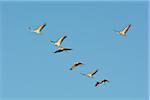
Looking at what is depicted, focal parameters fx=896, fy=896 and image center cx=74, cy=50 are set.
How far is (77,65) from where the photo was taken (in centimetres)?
7306

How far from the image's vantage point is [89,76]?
7338cm

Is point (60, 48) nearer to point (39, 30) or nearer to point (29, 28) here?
point (39, 30)

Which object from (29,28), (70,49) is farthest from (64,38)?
(29,28)

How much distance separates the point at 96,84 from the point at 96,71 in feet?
7.21

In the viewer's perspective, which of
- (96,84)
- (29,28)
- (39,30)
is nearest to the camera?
(29,28)

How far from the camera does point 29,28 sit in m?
64.6

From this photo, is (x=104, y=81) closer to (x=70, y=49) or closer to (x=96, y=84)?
(x=96, y=84)

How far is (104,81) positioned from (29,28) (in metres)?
13.8

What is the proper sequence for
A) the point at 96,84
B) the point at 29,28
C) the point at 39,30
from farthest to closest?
1. the point at 96,84
2. the point at 39,30
3. the point at 29,28

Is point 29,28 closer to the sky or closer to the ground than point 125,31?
closer to the ground

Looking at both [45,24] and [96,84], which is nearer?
[45,24]

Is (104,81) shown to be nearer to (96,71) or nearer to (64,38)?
(96,71)

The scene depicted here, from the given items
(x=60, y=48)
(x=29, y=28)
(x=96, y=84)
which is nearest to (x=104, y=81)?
(x=96, y=84)

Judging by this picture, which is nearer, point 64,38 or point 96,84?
point 64,38
